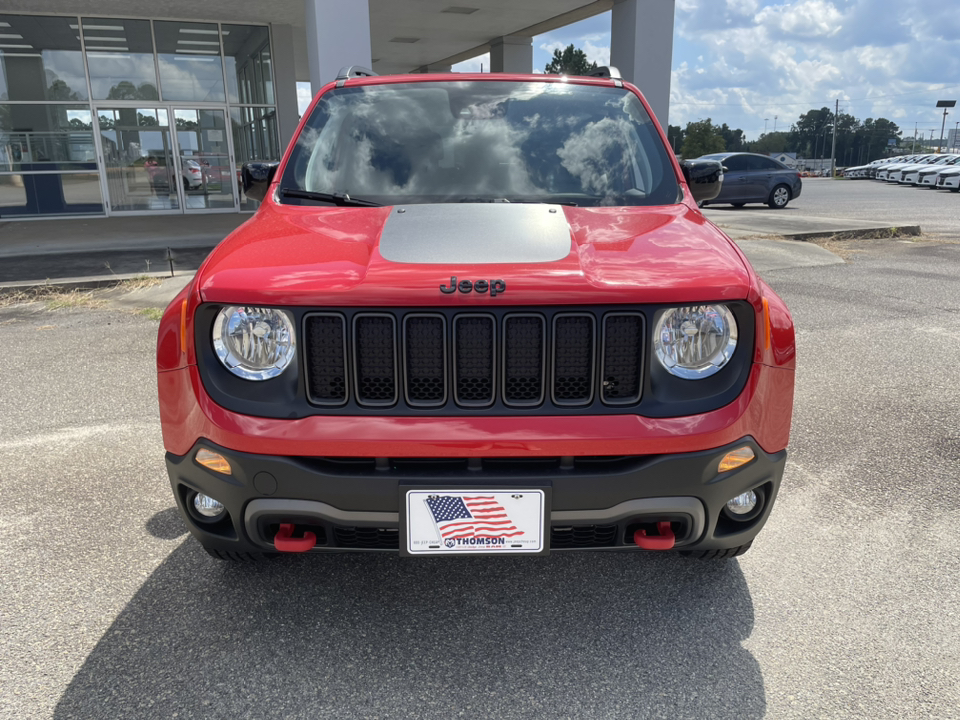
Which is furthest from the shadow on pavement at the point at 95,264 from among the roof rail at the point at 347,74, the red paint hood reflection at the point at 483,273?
the red paint hood reflection at the point at 483,273

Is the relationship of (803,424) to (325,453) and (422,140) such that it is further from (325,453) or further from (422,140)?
(325,453)

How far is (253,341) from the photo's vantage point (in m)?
2.14

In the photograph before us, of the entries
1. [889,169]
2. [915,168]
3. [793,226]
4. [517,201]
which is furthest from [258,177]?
[889,169]

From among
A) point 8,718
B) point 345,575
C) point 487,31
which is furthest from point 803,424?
point 487,31

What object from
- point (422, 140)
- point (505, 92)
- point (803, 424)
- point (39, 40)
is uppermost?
point (39, 40)

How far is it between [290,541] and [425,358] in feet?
2.22

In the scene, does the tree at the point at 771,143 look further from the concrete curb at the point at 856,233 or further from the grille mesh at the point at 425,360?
the grille mesh at the point at 425,360

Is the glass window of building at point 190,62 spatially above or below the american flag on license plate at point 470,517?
above

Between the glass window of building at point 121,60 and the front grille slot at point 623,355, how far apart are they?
1894cm

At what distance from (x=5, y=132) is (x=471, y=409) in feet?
64.7

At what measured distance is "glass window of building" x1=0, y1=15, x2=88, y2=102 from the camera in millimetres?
16922

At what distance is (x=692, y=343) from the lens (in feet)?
7.02

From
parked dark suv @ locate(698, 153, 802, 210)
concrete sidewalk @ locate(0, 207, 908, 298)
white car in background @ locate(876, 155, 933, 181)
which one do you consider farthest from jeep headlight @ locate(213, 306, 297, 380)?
white car in background @ locate(876, 155, 933, 181)

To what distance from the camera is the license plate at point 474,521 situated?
2.03 metres
